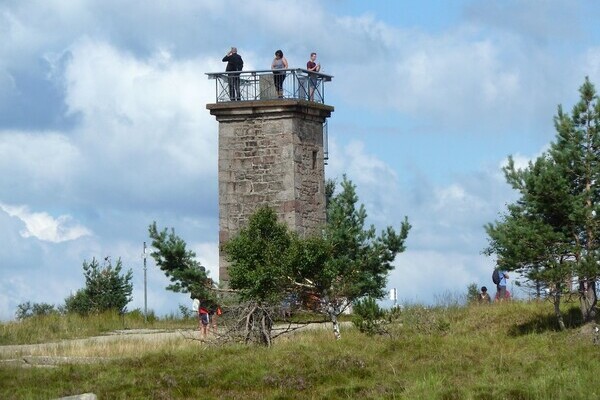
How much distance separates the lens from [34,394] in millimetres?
20203

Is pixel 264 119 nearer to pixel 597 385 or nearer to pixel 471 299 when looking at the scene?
pixel 471 299

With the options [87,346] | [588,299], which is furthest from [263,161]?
[588,299]

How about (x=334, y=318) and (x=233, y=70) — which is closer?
(x=334, y=318)

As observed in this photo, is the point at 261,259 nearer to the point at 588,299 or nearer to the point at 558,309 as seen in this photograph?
the point at 558,309

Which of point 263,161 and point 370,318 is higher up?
point 263,161

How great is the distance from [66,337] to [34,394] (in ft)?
42.0

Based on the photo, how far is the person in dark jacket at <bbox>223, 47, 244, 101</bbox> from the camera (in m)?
38.2

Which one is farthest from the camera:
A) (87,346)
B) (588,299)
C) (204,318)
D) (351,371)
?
(204,318)

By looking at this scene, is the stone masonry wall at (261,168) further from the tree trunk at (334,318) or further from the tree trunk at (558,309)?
the tree trunk at (558,309)

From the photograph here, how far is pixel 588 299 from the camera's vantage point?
1028 inches

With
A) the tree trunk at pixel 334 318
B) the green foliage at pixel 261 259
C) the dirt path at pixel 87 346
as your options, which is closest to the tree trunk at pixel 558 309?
the tree trunk at pixel 334 318

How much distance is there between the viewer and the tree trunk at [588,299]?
1023 inches

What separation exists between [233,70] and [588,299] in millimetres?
14951

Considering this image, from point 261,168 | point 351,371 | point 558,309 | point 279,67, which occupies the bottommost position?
point 351,371
